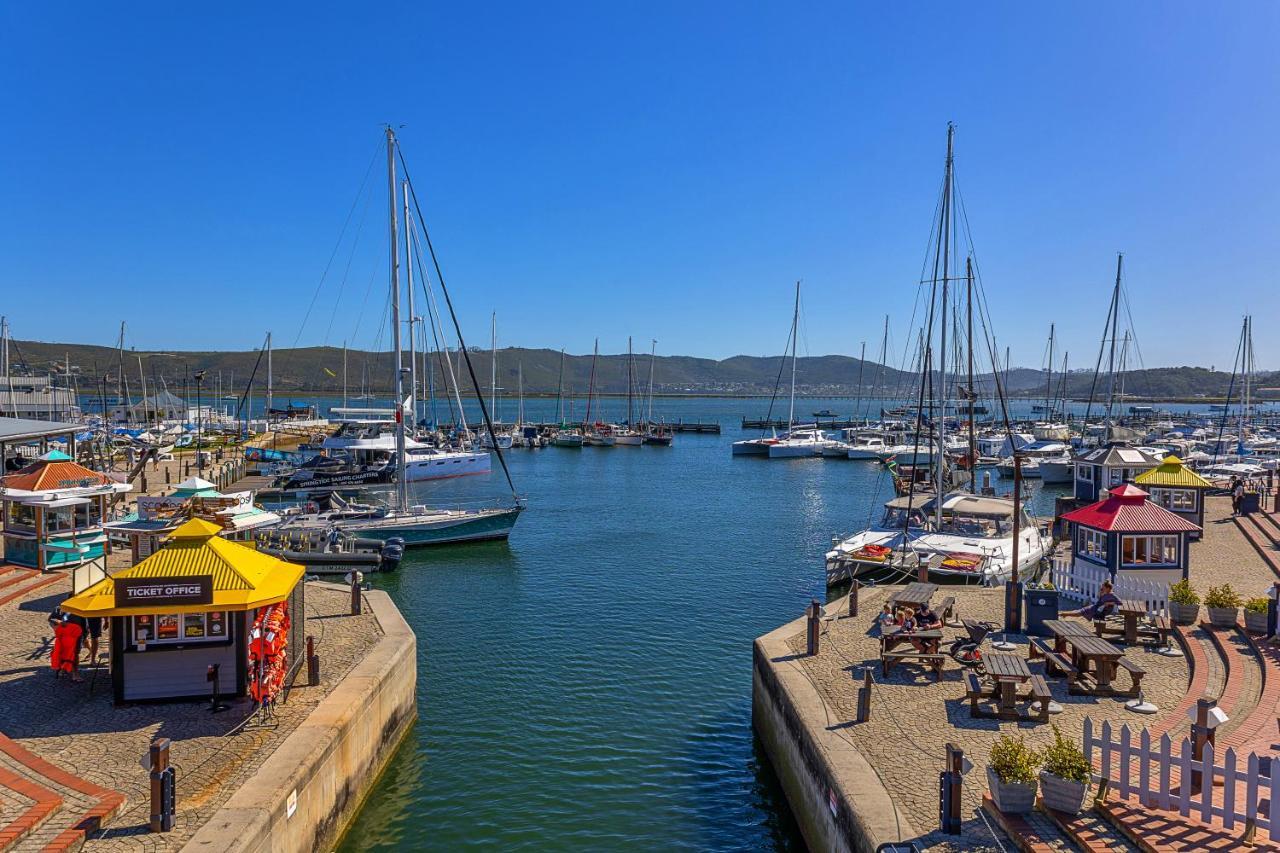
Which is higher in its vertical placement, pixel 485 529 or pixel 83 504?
pixel 83 504

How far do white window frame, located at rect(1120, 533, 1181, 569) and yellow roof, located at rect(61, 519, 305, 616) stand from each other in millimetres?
17154

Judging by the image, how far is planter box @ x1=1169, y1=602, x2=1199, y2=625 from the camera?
56.4 feet

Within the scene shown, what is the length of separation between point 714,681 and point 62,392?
62.8 metres

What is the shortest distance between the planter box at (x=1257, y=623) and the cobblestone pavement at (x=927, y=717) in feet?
6.80

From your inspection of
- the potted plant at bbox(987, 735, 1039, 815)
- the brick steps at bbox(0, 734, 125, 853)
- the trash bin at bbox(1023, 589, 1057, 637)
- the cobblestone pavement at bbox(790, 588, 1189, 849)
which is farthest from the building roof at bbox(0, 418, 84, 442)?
the potted plant at bbox(987, 735, 1039, 815)

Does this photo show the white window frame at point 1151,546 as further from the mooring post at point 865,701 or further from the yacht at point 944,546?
the mooring post at point 865,701

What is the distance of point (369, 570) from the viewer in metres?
31.4

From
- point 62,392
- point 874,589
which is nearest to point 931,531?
point 874,589

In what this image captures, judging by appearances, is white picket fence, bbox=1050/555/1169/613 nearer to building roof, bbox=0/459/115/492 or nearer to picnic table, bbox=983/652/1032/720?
picnic table, bbox=983/652/1032/720

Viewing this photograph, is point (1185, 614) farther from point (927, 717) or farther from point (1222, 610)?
point (927, 717)

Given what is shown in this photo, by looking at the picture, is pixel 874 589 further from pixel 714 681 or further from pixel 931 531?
pixel 931 531

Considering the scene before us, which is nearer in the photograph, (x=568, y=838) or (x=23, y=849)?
(x=23, y=849)

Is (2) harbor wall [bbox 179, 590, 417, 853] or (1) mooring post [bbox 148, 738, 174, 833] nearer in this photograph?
(1) mooring post [bbox 148, 738, 174, 833]

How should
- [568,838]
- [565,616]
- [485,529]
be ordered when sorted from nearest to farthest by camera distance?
[568,838] → [565,616] → [485,529]
